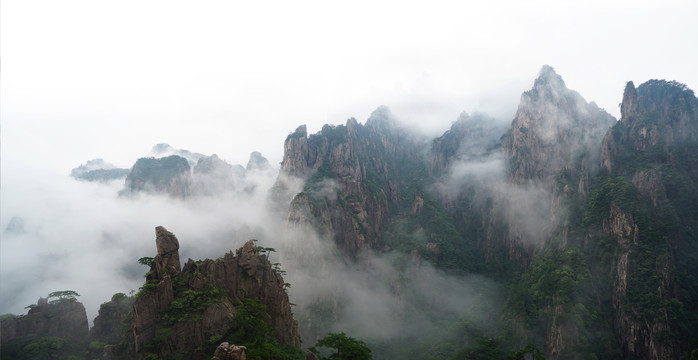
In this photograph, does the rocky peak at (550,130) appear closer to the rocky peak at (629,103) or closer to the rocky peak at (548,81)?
the rocky peak at (548,81)

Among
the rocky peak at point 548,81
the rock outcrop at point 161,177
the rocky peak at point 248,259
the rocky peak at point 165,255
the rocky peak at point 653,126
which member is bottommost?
the rocky peak at point 248,259

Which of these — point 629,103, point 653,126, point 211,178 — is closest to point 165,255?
point 653,126

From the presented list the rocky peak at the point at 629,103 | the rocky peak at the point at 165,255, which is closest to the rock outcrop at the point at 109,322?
the rocky peak at the point at 165,255

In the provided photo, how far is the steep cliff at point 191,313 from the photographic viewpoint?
142 feet

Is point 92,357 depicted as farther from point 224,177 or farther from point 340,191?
point 224,177

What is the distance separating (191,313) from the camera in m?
45.6

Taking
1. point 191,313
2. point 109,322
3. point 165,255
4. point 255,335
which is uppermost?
point 165,255

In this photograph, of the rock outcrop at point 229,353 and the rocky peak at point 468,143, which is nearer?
the rock outcrop at point 229,353

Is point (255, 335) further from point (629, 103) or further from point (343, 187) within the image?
point (629, 103)

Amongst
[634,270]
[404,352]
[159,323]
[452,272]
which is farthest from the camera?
[452,272]

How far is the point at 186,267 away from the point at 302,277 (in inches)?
2809

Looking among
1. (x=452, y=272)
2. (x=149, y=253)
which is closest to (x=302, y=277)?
(x=452, y=272)

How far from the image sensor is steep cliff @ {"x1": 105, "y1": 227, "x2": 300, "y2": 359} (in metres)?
43.2

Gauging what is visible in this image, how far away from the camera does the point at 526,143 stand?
493 ft
